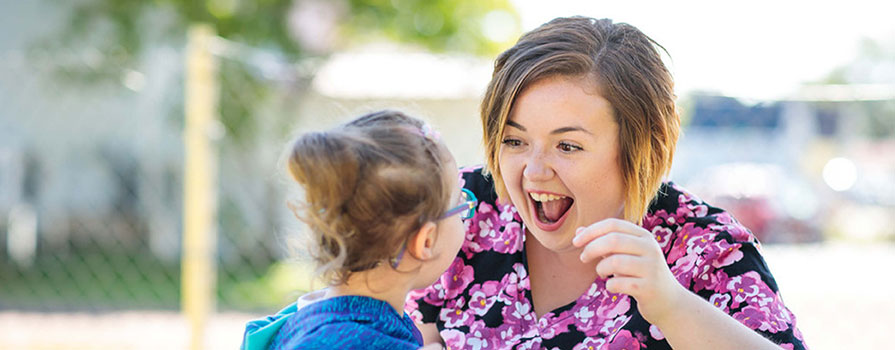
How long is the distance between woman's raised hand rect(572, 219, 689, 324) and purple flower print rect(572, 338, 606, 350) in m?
0.34

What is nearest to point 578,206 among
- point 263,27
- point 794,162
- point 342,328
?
point 342,328

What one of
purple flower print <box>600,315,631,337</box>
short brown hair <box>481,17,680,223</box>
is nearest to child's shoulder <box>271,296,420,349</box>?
purple flower print <box>600,315,631,337</box>

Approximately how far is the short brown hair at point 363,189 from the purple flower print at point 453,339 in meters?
0.42

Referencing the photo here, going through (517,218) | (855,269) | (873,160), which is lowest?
(855,269)

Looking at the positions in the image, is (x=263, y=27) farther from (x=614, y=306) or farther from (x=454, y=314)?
(x=614, y=306)

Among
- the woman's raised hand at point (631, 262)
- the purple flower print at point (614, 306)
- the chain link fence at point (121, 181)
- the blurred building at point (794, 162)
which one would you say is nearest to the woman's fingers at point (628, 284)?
the woman's raised hand at point (631, 262)

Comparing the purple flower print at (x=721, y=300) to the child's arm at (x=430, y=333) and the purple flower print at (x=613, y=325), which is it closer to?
the purple flower print at (x=613, y=325)

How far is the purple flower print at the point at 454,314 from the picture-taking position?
1799 millimetres

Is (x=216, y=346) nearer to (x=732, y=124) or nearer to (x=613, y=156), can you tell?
(x=732, y=124)

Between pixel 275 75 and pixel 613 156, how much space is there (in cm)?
414

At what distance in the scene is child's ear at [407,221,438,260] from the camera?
1409mm

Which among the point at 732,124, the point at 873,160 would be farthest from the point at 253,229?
the point at 873,160

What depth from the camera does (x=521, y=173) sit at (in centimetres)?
175

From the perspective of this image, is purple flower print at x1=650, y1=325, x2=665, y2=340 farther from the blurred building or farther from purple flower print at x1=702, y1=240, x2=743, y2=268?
the blurred building
